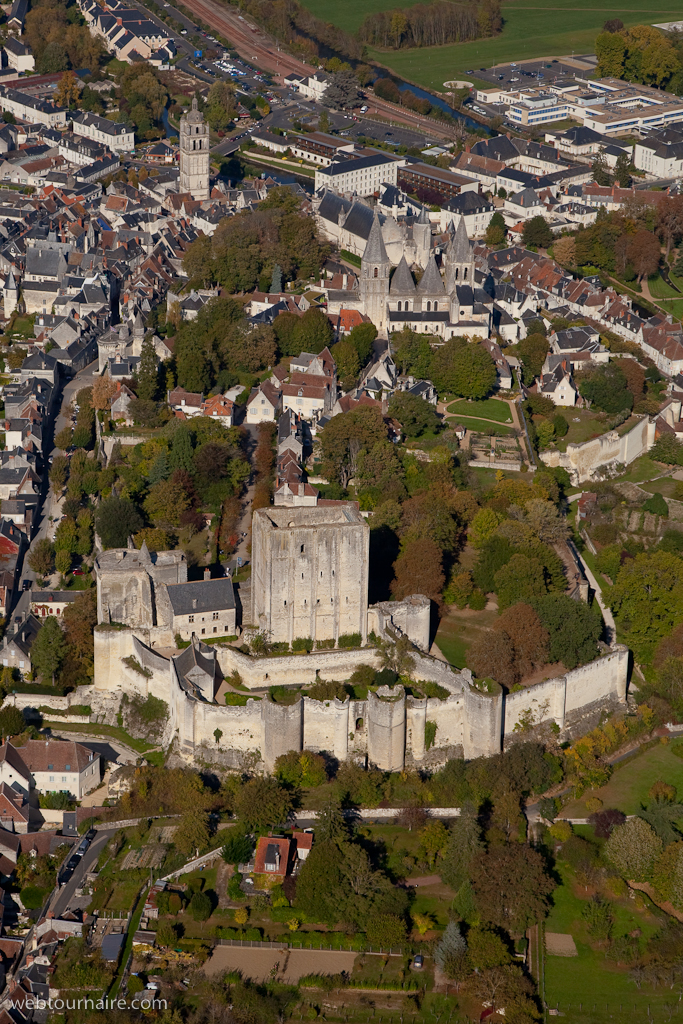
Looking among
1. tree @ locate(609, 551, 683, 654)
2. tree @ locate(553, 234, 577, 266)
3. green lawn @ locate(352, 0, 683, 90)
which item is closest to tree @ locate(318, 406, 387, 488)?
tree @ locate(609, 551, 683, 654)

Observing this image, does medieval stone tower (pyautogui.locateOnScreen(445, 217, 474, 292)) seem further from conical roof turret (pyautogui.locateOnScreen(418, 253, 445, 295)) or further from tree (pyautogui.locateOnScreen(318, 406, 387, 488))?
tree (pyautogui.locateOnScreen(318, 406, 387, 488))

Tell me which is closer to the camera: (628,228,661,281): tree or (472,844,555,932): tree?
(472,844,555,932): tree

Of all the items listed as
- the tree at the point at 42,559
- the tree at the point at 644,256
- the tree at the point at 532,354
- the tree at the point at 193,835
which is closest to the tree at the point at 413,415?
the tree at the point at 532,354

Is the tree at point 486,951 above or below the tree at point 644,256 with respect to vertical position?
above

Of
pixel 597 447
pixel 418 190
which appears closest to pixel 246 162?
pixel 418 190

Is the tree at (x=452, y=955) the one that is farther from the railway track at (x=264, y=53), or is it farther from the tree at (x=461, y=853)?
the railway track at (x=264, y=53)
